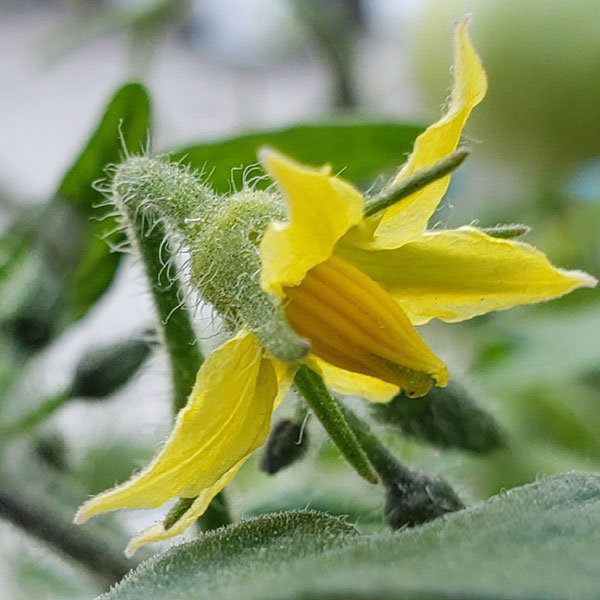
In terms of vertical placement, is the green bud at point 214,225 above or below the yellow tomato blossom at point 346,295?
above

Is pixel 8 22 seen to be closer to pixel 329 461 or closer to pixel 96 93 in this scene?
pixel 96 93

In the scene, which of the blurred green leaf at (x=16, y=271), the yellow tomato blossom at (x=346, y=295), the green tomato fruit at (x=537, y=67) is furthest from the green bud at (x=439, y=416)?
the green tomato fruit at (x=537, y=67)

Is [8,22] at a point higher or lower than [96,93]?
higher

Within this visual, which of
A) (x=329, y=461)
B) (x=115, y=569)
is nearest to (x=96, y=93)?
(x=329, y=461)

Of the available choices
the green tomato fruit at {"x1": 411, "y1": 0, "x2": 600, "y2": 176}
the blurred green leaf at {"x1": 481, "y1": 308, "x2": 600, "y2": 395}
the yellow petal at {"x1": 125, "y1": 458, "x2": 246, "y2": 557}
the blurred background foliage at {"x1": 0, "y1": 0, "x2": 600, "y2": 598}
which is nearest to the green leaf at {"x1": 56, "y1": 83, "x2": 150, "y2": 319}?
the blurred background foliage at {"x1": 0, "y1": 0, "x2": 600, "y2": 598}

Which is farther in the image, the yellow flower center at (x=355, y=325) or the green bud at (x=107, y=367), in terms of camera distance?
the green bud at (x=107, y=367)

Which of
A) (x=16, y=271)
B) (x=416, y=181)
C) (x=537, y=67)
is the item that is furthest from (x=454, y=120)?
(x=537, y=67)

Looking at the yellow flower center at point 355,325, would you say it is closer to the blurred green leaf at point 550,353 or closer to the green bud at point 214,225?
the green bud at point 214,225
